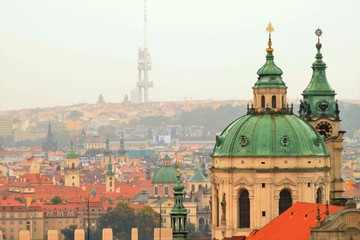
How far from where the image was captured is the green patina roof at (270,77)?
48.5 metres

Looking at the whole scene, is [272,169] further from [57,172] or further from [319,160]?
[57,172]

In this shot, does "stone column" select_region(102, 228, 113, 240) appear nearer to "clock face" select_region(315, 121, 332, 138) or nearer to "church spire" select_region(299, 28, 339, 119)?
"church spire" select_region(299, 28, 339, 119)

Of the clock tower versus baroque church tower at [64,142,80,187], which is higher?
baroque church tower at [64,142,80,187]

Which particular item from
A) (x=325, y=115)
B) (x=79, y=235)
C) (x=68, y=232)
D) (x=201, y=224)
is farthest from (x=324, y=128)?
(x=201, y=224)

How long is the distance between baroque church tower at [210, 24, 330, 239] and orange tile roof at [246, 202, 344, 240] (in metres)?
1.62

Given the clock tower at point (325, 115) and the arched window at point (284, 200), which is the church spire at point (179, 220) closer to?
the arched window at point (284, 200)

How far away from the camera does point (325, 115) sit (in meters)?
51.6

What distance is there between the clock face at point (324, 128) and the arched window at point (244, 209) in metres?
5.32

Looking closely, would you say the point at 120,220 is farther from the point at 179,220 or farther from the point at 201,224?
the point at 179,220

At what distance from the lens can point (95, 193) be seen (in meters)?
130

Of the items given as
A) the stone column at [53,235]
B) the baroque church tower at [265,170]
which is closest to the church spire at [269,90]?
the baroque church tower at [265,170]

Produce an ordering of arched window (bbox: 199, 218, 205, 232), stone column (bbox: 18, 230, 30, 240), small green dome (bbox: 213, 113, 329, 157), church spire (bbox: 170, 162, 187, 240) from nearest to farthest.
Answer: church spire (bbox: 170, 162, 187, 240), small green dome (bbox: 213, 113, 329, 157), stone column (bbox: 18, 230, 30, 240), arched window (bbox: 199, 218, 205, 232)

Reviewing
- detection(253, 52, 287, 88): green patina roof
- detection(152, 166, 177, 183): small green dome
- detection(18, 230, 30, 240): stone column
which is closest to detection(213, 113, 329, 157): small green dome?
detection(253, 52, 287, 88): green patina roof

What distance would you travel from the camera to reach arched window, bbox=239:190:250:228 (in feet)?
153
